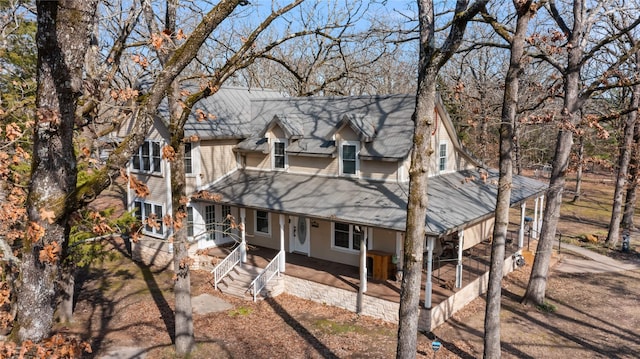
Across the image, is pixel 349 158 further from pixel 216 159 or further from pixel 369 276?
pixel 216 159

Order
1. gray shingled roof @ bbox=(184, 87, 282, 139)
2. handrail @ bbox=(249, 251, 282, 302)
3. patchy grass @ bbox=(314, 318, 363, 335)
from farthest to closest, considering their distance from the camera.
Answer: gray shingled roof @ bbox=(184, 87, 282, 139) → handrail @ bbox=(249, 251, 282, 302) → patchy grass @ bbox=(314, 318, 363, 335)

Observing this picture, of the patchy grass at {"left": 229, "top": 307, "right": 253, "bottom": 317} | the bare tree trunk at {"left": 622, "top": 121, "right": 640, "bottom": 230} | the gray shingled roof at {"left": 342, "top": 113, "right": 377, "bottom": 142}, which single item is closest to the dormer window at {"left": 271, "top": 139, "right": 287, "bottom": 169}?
the gray shingled roof at {"left": 342, "top": 113, "right": 377, "bottom": 142}

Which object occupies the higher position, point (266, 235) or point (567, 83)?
point (567, 83)

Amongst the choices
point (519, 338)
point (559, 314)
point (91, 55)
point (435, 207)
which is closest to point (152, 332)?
point (91, 55)

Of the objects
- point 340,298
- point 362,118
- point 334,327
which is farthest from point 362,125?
point 334,327

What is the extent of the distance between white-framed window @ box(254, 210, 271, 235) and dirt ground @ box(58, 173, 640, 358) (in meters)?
3.68

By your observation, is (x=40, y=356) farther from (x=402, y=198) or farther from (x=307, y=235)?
(x=307, y=235)

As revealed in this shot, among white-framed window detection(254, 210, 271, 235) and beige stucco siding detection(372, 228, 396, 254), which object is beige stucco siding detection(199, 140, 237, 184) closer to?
white-framed window detection(254, 210, 271, 235)

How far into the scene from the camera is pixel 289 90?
4428 cm

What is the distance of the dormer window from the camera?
20406mm

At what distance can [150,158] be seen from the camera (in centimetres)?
2083

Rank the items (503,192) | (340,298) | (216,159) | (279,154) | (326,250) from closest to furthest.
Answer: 1. (503,192)
2. (340,298)
3. (326,250)
4. (279,154)
5. (216,159)

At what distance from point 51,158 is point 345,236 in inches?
583

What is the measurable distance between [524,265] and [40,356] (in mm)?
20605
